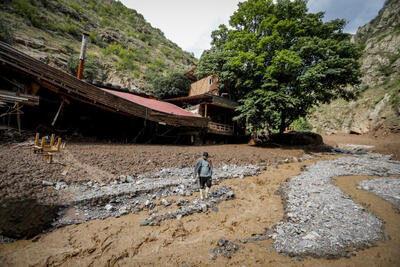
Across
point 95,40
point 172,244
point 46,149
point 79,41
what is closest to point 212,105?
point 46,149

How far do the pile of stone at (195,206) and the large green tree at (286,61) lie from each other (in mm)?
9572

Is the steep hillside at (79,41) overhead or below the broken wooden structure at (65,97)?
overhead

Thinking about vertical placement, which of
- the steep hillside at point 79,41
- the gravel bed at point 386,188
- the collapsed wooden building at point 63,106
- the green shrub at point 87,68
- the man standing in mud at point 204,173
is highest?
the steep hillside at point 79,41

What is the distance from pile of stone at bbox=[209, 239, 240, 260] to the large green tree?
11.7 metres

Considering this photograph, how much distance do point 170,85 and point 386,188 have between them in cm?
2478

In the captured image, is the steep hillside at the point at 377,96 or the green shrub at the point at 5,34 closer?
the green shrub at the point at 5,34

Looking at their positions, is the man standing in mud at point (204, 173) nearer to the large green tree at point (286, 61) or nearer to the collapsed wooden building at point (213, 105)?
the large green tree at point (286, 61)

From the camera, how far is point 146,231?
4.10 metres

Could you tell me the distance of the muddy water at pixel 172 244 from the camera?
3.18 metres

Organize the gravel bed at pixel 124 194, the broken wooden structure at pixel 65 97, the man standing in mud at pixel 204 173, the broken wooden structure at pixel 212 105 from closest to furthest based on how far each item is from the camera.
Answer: the gravel bed at pixel 124 194 < the man standing in mud at pixel 204 173 < the broken wooden structure at pixel 65 97 < the broken wooden structure at pixel 212 105

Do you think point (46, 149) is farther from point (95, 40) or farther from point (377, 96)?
point (377, 96)

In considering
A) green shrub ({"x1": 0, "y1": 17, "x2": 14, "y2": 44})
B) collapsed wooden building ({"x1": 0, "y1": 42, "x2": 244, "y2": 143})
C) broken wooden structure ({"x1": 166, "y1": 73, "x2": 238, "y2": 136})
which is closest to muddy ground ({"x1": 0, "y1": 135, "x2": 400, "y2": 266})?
collapsed wooden building ({"x1": 0, "y1": 42, "x2": 244, "y2": 143})

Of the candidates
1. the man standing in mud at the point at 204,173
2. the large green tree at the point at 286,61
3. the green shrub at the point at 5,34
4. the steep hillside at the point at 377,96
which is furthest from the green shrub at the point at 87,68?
the steep hillside at the point at 377,96

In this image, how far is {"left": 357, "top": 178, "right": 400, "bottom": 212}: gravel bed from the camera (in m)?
5.73
